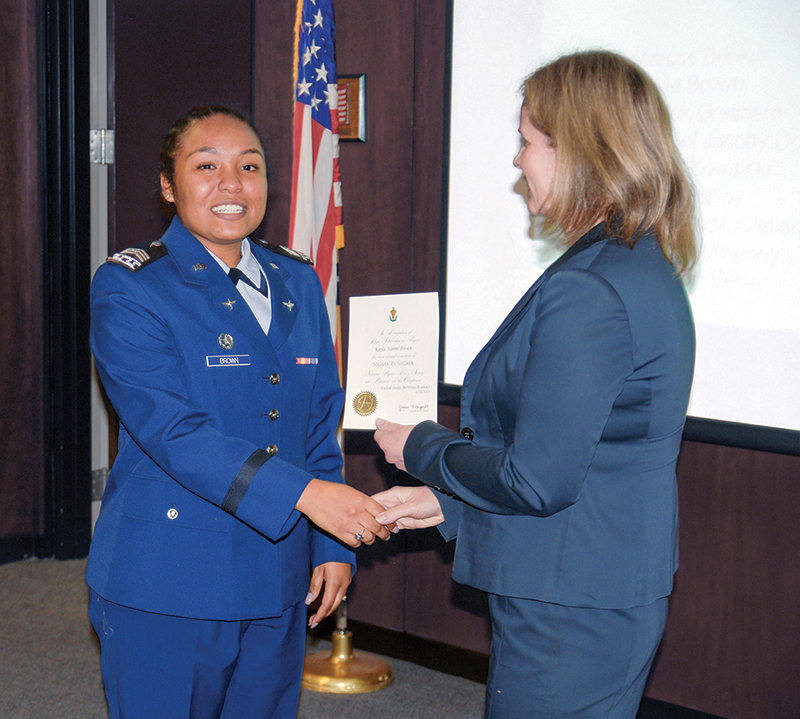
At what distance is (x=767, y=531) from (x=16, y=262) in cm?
338

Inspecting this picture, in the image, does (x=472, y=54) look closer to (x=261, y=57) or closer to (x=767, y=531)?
(x=261, y=57)

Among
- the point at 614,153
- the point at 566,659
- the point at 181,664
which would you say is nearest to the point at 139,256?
the point at 181,664

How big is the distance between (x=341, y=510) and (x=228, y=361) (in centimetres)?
A: 35

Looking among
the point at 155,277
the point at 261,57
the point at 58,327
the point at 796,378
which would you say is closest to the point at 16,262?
the point at 58,327

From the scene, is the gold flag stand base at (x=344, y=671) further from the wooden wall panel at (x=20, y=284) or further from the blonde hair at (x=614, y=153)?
the blonde hair at (x=614, y=153)

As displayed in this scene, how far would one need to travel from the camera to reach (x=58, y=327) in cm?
395

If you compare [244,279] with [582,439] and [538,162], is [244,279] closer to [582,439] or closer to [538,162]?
[538,162]

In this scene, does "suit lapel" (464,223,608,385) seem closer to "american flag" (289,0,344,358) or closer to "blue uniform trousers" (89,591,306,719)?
"blue uniform trousers" (89,591,306,719)

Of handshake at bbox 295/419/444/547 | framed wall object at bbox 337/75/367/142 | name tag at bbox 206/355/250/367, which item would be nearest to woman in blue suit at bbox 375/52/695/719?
handshake at bbox 295/419/444/547

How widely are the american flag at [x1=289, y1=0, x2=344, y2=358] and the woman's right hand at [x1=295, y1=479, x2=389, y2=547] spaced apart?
1244 mm

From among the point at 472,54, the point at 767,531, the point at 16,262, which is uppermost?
the point at 472,54

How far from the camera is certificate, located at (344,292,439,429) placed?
5.42ft

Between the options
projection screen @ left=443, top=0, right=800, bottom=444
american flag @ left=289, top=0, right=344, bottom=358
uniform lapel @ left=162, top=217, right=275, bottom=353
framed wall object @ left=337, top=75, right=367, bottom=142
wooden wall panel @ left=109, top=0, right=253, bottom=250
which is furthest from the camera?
wooden wall panel @ left=109, top=0, right=253, bottom=250

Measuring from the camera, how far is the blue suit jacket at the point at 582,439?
3.69ft
